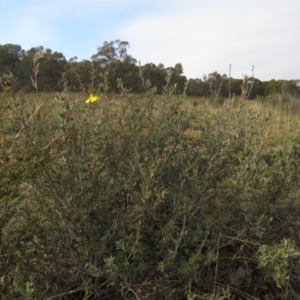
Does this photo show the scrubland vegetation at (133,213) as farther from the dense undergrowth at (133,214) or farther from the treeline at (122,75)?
the treeline at (122,75)

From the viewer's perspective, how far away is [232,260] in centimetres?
189

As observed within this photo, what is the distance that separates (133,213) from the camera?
6.10 ft

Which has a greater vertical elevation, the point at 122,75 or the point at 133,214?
the point at 122,75

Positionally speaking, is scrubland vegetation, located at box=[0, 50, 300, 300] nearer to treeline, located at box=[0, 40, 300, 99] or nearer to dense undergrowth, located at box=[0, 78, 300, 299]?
dense undergrowth, located at box=[0, 78, 300, 299]

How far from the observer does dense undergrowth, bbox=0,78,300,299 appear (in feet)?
5.51

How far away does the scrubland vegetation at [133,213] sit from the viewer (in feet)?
5.51

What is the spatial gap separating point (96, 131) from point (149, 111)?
1.69 feet

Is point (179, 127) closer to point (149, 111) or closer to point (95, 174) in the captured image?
point (149, 111)

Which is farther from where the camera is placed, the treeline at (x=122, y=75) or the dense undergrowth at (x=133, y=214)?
the treeline at (x=122, y=75)

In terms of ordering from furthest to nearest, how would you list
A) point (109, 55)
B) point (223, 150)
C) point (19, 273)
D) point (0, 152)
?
point (109, 55) → point (223, 150) → point (19, 273) → point (0, 152)

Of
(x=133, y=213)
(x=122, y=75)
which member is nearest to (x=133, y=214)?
(x=133, y=213)

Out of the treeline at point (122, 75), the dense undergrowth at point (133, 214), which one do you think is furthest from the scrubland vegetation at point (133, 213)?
the treeline at point (122, 75)

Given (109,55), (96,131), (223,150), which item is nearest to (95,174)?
(96,131)

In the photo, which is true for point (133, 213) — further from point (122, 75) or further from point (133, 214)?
point (122, 75)
